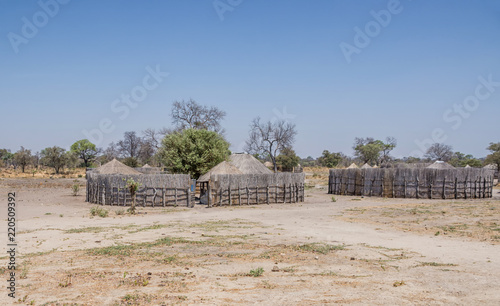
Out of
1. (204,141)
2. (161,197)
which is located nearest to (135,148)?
(204,141)

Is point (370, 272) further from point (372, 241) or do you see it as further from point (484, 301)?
point (372, 241)

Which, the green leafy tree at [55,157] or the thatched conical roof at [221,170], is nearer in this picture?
the thatched conical roof at [221,170]

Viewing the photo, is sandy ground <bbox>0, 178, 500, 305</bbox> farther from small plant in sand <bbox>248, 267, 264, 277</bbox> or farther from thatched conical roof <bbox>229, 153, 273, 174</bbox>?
thatched conical roof <bbox>229, 153, 273, 174</bbox>

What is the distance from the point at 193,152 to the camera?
99.8 feet

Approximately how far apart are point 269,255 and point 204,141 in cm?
2154

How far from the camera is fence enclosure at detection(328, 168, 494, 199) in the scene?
29312 millimetres

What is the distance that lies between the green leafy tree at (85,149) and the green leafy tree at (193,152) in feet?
212

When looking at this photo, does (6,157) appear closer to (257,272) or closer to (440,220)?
(440,220)

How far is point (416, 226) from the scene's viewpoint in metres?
15.7

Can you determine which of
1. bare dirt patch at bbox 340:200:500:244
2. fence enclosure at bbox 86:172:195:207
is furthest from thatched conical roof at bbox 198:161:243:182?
bare dirt patch at bbox 340:200:500:244

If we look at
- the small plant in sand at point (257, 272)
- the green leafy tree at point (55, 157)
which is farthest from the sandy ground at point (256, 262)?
the green leafy tree at point (55, 157)

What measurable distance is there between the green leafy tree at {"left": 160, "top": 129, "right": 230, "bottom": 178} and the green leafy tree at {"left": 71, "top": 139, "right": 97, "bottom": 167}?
64.7 m

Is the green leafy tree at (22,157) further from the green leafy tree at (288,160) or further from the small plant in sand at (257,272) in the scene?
the small plant in sand at (257,272)

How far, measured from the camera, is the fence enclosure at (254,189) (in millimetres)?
23656
